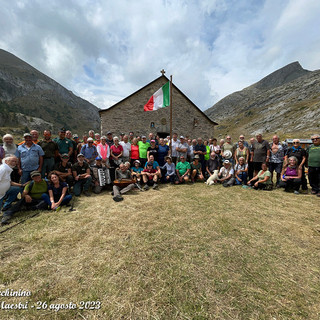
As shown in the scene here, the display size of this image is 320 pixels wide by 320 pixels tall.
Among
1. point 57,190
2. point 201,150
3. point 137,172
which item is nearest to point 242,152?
point 201,150

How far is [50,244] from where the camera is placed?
2.74m

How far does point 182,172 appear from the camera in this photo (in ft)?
22.5

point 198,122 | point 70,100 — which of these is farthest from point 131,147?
point 70,100

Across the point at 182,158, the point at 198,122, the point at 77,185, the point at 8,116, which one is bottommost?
the point at 77,185

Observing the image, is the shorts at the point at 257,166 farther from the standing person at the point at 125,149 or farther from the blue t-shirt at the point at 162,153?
the standing person at the point at 125,149

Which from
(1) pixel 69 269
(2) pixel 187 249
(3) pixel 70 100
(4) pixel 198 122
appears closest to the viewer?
(1) pixel 69 269

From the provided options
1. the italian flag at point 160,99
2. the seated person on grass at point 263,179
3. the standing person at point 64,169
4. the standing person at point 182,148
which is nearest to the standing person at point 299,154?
the seated person on grass at point 263,179

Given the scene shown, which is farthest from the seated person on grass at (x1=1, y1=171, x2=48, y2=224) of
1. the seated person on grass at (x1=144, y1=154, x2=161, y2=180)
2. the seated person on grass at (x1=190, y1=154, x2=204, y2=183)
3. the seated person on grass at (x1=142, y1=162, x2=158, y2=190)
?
the seated person on grass at (x1=190, y1=154, x2=204, y2=183)

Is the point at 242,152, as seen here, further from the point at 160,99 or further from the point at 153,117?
the point at 153,117

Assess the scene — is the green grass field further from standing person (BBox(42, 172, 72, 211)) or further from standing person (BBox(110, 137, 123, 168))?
standing person (BBox(110, 137, 123, 168))

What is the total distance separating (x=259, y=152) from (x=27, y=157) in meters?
8.08

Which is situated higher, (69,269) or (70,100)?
(70,100)

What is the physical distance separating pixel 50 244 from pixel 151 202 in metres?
2.57

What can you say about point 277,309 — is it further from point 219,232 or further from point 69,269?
point 69,269
